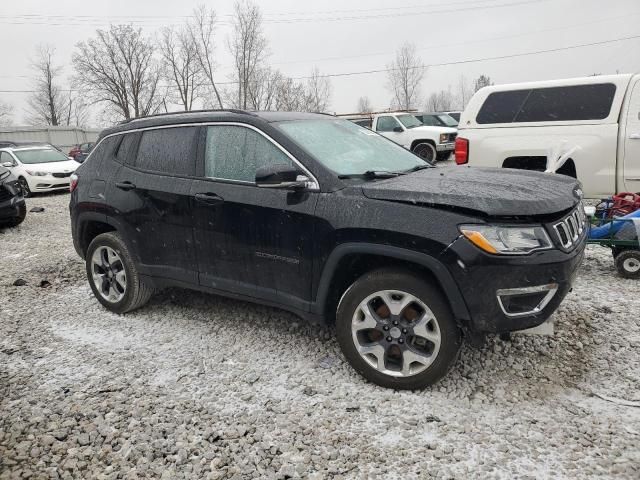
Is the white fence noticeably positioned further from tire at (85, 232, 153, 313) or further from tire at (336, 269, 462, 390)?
tire at (336, 269, 462, 390)

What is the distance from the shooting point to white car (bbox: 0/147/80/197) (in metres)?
14.2

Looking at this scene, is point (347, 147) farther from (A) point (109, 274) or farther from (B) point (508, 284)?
(A) point (109, 274)

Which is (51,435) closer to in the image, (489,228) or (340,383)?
(340,383)

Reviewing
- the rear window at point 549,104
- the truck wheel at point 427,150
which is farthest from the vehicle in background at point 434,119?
the rear window at point 549,104

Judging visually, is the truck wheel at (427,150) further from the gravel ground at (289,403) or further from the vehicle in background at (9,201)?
the gravel ground at (289,403)

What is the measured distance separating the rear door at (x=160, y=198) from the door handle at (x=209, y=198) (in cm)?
11

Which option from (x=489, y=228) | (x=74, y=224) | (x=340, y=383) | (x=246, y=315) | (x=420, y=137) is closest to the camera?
(x=489, y=228)

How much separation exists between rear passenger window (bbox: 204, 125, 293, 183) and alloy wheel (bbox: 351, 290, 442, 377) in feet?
3.72

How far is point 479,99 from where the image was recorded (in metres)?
7.31

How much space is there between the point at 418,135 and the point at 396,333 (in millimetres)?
14414

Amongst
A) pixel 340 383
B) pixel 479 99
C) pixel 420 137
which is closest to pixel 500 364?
pixel 340 383

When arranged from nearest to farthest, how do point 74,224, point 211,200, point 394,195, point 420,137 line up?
point 394,195 < point 211,200 < point 74,224 < point 420,137

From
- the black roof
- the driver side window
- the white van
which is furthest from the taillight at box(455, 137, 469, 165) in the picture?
the driver side window

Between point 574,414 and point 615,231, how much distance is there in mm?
2653
